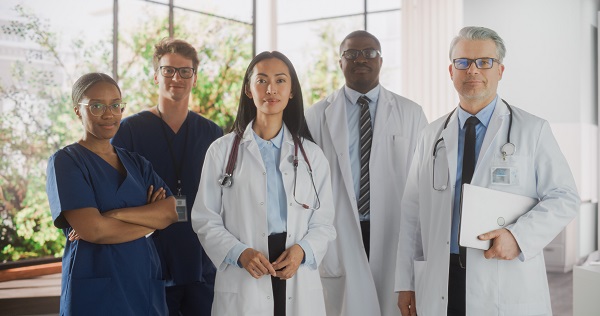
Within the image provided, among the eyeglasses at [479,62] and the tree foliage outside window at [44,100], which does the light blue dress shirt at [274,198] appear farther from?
the tree foliage outside window at [44,100]

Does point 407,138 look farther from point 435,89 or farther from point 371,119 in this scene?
point 435,89

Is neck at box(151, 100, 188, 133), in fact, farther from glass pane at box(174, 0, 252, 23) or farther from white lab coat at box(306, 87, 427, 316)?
glass pane at box(174, 0, 252, 23)

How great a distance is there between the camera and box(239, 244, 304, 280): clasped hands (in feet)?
7.52

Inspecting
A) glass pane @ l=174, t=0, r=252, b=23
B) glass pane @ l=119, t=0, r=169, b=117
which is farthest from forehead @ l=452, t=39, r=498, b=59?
glass pane @ l=174, t=0, r=252, b=23

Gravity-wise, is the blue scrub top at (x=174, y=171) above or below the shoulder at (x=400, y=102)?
below

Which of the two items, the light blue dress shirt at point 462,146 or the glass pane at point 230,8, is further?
the glass pane at point 230,8

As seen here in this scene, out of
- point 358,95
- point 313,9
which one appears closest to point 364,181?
point 358,95

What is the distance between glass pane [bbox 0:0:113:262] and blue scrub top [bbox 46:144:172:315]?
A: 4.90 metres

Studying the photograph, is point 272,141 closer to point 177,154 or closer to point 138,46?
point 177,154

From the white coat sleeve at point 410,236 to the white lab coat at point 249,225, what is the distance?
281mm

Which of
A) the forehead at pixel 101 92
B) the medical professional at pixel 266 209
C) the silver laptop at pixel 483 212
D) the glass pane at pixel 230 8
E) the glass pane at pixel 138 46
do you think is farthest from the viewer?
the glass pane at pixel 230 8

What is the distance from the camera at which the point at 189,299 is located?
3.12 metres

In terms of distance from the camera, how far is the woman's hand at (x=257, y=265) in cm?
229

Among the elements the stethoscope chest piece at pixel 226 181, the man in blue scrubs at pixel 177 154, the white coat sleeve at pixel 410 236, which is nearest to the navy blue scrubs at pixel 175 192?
the man in blue scrubs at pixel 177 154
